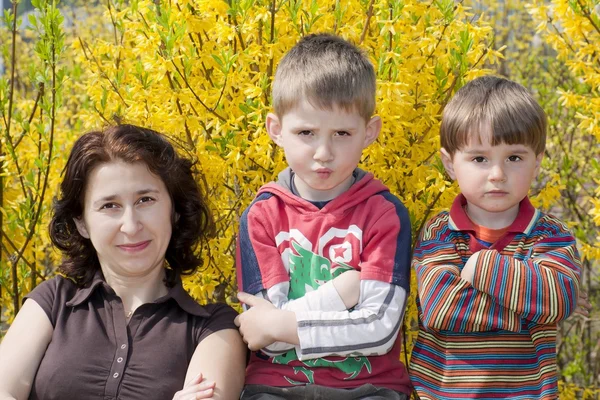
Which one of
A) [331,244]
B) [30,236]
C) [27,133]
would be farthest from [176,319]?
[27,133]

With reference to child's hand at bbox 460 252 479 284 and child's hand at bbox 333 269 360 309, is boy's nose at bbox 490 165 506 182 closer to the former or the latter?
child's hand at bbox 460 252 479 284

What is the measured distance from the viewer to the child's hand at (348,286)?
2.72 metres

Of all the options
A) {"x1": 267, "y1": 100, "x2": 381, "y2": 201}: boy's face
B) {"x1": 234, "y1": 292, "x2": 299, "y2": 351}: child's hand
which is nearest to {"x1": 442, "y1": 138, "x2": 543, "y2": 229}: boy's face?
{"x1": 267, "y1": 100, "x2": 381, "y2": 201}: boy's face

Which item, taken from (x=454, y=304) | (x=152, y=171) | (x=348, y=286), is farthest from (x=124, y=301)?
(x=454, y=304)

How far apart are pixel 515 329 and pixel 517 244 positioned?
269 mm

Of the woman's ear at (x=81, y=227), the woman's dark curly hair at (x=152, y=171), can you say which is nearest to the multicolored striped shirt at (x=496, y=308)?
the woman's dark curly hair at (x=152, y=171)

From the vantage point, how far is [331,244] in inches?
110

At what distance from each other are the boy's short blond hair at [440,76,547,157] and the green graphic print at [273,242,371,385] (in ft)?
1.80

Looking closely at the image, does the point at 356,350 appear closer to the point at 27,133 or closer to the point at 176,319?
the point at 176,319

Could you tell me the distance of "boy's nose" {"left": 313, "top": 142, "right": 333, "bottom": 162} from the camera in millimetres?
2695

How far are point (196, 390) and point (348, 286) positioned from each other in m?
0.56

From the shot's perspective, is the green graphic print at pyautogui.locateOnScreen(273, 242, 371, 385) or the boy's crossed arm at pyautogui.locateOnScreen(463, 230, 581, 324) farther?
the green graphic print at pyautogui.locateOnScreen(273, 242, 371, 385)

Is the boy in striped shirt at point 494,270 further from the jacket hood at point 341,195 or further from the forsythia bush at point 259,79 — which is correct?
the forsythia bush at point 259,79

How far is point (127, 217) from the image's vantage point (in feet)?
9.45
